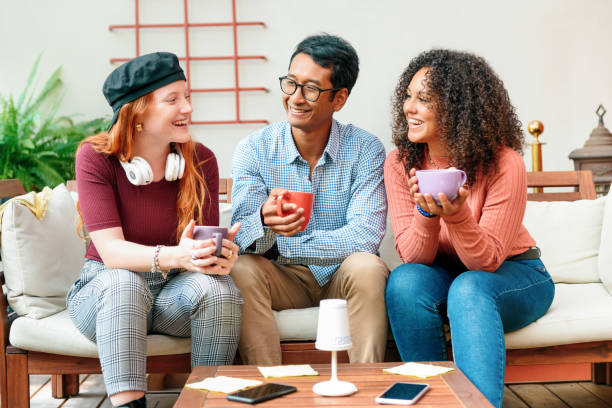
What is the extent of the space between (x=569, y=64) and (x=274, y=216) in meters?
3.71

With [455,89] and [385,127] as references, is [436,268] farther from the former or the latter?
[385,127]

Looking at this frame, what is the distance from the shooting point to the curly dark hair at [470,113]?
1.81m

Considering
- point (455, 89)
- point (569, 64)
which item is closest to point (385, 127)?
point (569, 64)

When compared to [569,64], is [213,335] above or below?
below

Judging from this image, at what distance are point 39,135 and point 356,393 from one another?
12.0 ft

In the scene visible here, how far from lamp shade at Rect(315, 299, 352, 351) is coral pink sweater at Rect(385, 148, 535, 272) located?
0.54 meters

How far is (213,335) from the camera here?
5.49 ft

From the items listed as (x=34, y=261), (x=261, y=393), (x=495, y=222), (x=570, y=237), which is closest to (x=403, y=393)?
(x=261, y=393)

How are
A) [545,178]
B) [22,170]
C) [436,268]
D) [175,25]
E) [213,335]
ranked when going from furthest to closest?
1. [175,25]
2. [22,170]
3. [545,178]
4. [436,268]
5. [213,335]

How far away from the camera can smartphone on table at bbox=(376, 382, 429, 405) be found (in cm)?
113

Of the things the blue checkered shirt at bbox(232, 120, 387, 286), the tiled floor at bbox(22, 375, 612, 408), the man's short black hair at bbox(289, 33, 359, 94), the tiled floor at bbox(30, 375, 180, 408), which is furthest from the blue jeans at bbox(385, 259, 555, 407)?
the tiled floor at bbox(30, 375, 180, 408)

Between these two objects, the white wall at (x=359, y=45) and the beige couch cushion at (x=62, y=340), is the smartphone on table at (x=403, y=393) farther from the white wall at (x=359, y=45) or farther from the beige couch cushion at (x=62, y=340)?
the white wall at (x=359, y=45)

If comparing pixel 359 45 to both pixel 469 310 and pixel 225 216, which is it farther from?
pixel 469 310

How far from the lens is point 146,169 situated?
1.76 m
